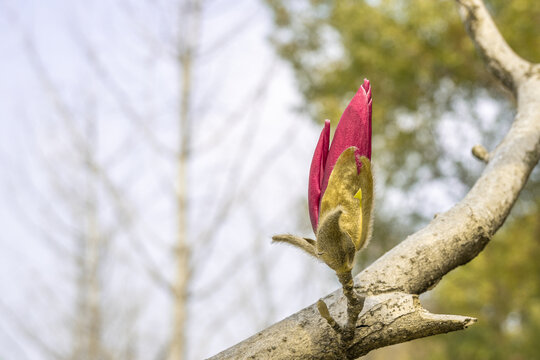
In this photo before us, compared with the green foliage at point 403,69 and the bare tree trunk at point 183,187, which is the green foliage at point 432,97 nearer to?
the green foliage at point 403,69

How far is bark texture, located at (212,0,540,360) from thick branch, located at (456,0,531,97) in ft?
0.53

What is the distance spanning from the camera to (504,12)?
6859mm

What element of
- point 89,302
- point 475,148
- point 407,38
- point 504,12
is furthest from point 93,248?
point 475,148

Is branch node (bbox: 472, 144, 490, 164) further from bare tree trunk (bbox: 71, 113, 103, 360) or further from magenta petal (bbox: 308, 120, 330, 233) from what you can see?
bare tree trunk (bbox: 71, 113, 103, 360)

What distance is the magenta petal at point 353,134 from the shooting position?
2.14 ft

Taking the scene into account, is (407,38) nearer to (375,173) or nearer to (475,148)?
(475,148)

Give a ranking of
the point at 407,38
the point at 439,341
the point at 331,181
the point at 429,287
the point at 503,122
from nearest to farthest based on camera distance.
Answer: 1. the point at 331,181
2. the point at 429,287
3. the point at 407,38
4. the point at 503,122
5. the point at 439,341

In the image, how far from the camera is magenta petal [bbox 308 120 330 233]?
656mm

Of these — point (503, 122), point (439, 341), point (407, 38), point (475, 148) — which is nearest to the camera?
point (475, 148)

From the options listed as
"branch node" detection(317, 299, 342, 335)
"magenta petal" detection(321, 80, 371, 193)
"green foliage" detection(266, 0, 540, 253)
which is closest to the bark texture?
"branch node" detection(317, 299, 342, 335)

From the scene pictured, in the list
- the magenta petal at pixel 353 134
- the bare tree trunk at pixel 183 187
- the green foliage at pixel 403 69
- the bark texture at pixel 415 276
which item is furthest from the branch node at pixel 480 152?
the green foliage at pixel 403 69

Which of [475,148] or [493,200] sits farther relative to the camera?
[475,148]

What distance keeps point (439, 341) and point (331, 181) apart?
1024cm

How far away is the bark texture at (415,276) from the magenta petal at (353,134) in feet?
0.52
